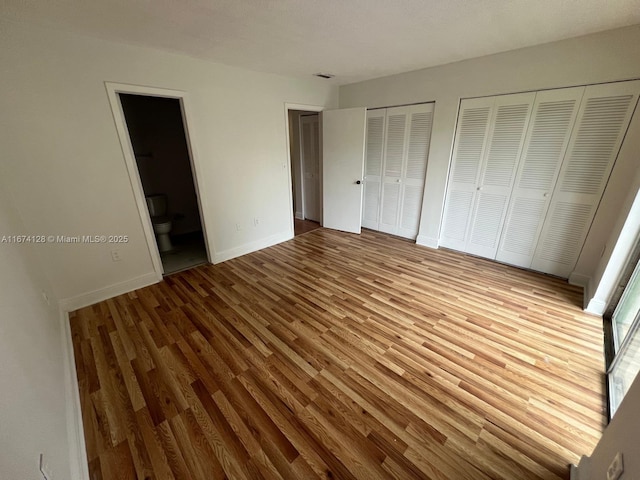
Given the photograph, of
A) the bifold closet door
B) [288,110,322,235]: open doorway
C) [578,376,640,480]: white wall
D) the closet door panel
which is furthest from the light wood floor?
[288,110,322,235]: open doorway

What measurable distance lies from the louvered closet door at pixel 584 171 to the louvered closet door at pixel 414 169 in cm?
143

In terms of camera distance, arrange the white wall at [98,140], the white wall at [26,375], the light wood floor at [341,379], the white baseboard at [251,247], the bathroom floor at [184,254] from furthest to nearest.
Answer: the white baseboard at [251,247] → the bathroom floor at [184,254] → the white wall at [98,140] → the light wood floor at [341,379] → the white wall at [26,375]

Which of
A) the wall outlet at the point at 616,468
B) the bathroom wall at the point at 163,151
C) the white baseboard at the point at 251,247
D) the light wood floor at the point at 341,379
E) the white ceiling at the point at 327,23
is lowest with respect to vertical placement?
the light wood floor at the point at 341,379

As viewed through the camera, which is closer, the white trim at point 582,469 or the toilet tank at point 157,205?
the white trim at point 582,469

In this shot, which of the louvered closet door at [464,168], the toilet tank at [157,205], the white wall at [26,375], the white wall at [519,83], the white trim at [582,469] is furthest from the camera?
the toilet tank at [157,205]

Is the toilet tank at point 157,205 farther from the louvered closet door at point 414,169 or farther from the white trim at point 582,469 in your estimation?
the white trim at point 582,469

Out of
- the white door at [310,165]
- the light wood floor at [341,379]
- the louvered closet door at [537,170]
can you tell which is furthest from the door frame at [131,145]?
the louvered closet door at [537,170]

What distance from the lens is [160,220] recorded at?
3404 millimetres

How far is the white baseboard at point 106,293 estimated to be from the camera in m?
2.30

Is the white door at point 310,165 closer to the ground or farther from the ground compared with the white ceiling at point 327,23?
closer to the ground

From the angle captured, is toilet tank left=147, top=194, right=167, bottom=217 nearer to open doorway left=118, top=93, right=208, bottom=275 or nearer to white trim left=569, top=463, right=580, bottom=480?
open doorway left=118, top=93, right=208, bottom=275

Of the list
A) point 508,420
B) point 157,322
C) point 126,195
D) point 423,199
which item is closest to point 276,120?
point 126,195

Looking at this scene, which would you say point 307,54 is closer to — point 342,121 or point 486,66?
point 342,121

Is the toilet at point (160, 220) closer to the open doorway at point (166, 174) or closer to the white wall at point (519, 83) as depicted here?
the open doorway at point (166, 174)
